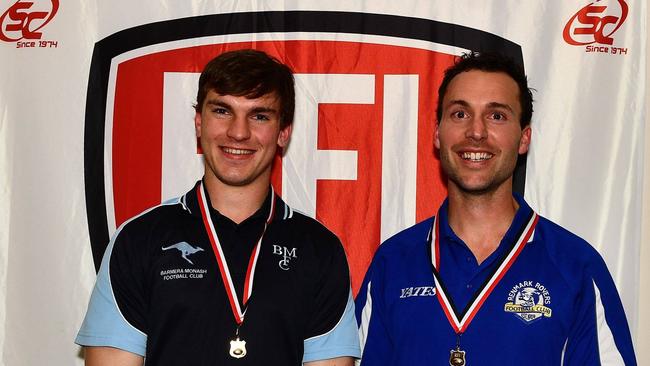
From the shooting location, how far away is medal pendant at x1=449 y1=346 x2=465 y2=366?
6.76ft

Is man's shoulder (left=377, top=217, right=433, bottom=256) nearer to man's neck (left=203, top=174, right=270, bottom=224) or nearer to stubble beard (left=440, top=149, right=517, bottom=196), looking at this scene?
stubble beard (left=440, top=149, right=517, bottom=196)

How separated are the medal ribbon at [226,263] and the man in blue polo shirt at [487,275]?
406 mm

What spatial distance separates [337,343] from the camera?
7.00 ft

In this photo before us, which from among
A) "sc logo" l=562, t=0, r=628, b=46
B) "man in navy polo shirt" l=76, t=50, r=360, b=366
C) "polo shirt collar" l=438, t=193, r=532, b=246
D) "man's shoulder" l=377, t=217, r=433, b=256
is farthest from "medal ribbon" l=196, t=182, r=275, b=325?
"sc logo" l=562, t=0, r=628, b=46

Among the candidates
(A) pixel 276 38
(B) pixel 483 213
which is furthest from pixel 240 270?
(A) pixel 276 38

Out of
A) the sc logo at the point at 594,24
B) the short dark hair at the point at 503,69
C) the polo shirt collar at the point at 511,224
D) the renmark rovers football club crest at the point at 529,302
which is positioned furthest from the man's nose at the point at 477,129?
the sc logo at the point at 594,24

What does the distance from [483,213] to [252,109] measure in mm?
703

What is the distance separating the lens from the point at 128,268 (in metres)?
2.06

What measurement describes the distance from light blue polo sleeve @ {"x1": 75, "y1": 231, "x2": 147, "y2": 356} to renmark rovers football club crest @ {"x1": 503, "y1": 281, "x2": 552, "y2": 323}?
96 cm

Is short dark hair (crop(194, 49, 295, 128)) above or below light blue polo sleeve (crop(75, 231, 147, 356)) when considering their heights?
above

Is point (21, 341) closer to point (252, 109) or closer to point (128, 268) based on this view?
point (128, 268)

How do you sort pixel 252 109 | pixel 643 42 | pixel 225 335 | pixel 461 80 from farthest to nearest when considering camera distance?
pixel 643 42 < pixel 461 80 < pixel 252 109 < pixel 225 335

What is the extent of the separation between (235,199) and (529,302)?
0.83 meters

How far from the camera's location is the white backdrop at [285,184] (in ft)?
8.55
